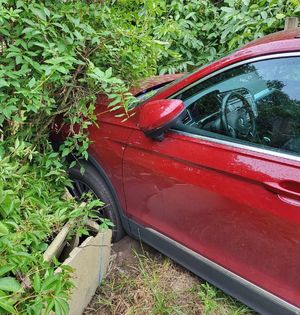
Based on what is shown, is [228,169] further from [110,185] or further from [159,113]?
[110,185]

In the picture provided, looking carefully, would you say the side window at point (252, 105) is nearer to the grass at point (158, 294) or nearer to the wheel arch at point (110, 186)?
the wheel arch at point (110, 186)

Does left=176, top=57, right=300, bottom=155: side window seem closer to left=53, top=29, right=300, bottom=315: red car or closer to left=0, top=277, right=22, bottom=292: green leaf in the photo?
left=53, top=29, right=300, bottom=315: red car

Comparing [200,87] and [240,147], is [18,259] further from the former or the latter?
[200,87]

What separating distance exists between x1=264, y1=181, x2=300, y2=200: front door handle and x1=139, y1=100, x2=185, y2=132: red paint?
590 millimetres

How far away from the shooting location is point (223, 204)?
1.79m

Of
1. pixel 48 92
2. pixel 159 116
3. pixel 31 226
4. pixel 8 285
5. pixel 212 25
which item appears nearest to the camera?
pixel 8 285

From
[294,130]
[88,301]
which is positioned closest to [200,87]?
[294,130]

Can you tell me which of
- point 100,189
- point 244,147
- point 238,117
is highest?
point 238,117

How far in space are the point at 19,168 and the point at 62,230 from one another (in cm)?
42

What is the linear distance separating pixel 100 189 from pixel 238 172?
110 centimetres

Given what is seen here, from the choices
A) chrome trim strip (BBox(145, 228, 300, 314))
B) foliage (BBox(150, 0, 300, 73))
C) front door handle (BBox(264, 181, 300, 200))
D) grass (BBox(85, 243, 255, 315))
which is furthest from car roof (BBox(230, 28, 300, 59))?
foliage (BBox(150, 0, 300, 73))

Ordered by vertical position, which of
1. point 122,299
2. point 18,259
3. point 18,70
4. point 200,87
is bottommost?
point 122,299

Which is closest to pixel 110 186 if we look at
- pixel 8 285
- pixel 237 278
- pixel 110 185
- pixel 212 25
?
pixel 110 185

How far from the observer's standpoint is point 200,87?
1.97 meters
